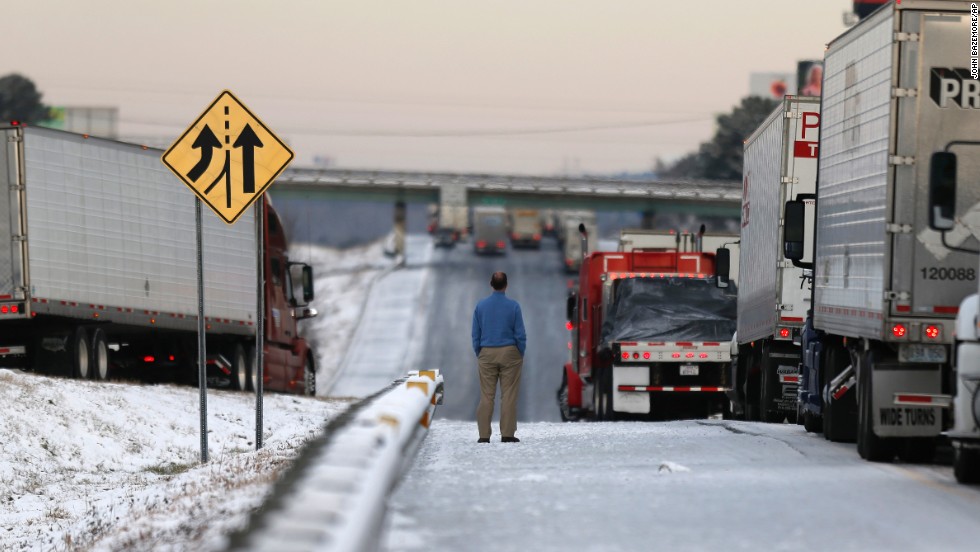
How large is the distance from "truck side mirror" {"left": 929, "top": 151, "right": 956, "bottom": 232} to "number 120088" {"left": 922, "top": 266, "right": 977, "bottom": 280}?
824 mm

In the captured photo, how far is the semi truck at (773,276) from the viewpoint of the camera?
1895 centimetres

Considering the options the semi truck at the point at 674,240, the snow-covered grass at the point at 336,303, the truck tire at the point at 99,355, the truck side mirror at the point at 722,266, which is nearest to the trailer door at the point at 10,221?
the truck tire at the point at 99,355

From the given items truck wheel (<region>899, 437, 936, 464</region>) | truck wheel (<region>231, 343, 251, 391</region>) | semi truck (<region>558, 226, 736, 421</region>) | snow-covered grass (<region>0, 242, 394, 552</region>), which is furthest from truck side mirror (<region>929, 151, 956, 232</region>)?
truck wheel (<region>231, 343, 251, 391</region>)

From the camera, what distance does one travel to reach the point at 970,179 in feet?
38.7

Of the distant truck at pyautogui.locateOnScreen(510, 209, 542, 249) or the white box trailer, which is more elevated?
the white box trailer

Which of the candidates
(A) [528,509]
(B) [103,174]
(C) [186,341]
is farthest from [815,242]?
(C) [186,341]

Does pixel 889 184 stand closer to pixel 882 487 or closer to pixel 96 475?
pixel 882 487

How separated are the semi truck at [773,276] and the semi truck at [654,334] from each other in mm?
2556

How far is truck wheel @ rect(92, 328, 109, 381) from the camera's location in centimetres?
2677

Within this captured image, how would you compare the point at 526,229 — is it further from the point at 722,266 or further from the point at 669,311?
the point at 722,266

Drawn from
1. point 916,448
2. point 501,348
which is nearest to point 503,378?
point 501,348

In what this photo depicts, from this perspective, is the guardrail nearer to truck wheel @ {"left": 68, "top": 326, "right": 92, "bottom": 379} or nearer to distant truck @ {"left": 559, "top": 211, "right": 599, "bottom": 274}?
truck wheel @ {"left": 68, "top": 326, "right": 92, "bottom": 379}

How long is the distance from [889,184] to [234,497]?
5640 mm

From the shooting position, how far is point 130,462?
17.6m
